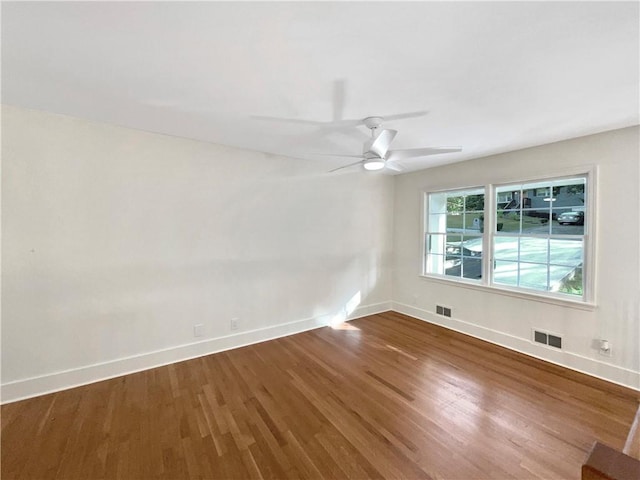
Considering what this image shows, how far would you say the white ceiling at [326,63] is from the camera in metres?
1.28

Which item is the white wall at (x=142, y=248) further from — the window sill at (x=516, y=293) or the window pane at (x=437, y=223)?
the window sill at (x=516, y=293)

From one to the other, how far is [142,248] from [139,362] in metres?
1.20

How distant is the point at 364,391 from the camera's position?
2441 mm

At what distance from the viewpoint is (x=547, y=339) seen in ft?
10.0

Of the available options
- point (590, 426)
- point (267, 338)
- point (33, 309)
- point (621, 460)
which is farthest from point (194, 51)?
point (590, 426)

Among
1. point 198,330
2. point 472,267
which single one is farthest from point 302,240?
A: point 472,267

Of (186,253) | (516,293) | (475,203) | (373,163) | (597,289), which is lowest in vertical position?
(516,293)

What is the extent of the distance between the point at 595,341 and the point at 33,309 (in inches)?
214

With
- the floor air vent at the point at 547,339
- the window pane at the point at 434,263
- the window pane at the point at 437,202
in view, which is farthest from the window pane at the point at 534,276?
the window pane at the point at 437,202

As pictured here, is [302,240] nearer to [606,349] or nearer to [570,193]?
[570,193]

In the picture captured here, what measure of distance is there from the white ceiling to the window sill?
71.4 inches

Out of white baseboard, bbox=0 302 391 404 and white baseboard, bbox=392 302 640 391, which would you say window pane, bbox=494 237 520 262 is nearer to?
white baseboard, bbox=392 302 640 391

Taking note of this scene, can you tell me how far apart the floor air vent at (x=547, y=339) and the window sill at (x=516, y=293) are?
0.37 metres

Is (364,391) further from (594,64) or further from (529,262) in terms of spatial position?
(594,64)
